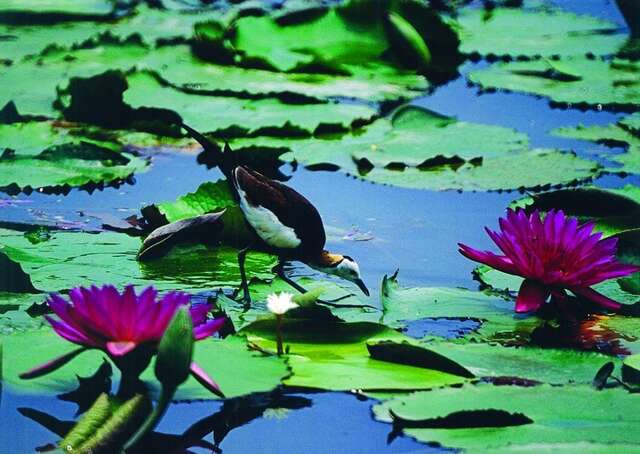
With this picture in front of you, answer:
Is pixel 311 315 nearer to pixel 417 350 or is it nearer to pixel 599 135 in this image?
pixel 417 350

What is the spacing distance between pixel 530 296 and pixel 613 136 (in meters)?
1.65

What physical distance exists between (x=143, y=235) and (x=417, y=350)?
1026mm

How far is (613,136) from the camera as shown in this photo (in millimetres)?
3756

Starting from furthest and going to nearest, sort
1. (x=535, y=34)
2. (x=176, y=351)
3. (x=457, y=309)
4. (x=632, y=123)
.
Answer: (x=535, y=34)
(x=632, y=123)
(x=457, y=309)
(x=176, y=351)

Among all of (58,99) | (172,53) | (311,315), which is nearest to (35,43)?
(172,53)

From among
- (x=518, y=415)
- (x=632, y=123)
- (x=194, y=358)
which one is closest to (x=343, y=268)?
(x=194, y=358)

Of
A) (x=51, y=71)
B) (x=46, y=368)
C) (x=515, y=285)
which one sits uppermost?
(x=46, y=368)

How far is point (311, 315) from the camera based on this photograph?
Answer: 2.20 m

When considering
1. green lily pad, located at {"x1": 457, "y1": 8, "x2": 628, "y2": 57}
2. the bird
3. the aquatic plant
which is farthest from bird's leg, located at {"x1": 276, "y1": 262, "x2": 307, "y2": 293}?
green lily pad, located at {"x1": 457, "y1": 8, "x2": 628, "y2": 57}

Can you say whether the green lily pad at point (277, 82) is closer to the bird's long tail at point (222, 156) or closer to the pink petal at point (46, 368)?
the bird's long tail at point (222, 156)

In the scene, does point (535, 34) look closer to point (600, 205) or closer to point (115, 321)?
point (600, 205)

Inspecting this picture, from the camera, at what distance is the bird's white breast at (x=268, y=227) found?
249 centimetres

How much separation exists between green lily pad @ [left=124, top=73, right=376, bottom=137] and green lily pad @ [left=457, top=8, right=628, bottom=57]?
45.6 inches

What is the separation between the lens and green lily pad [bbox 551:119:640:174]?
139 inches
